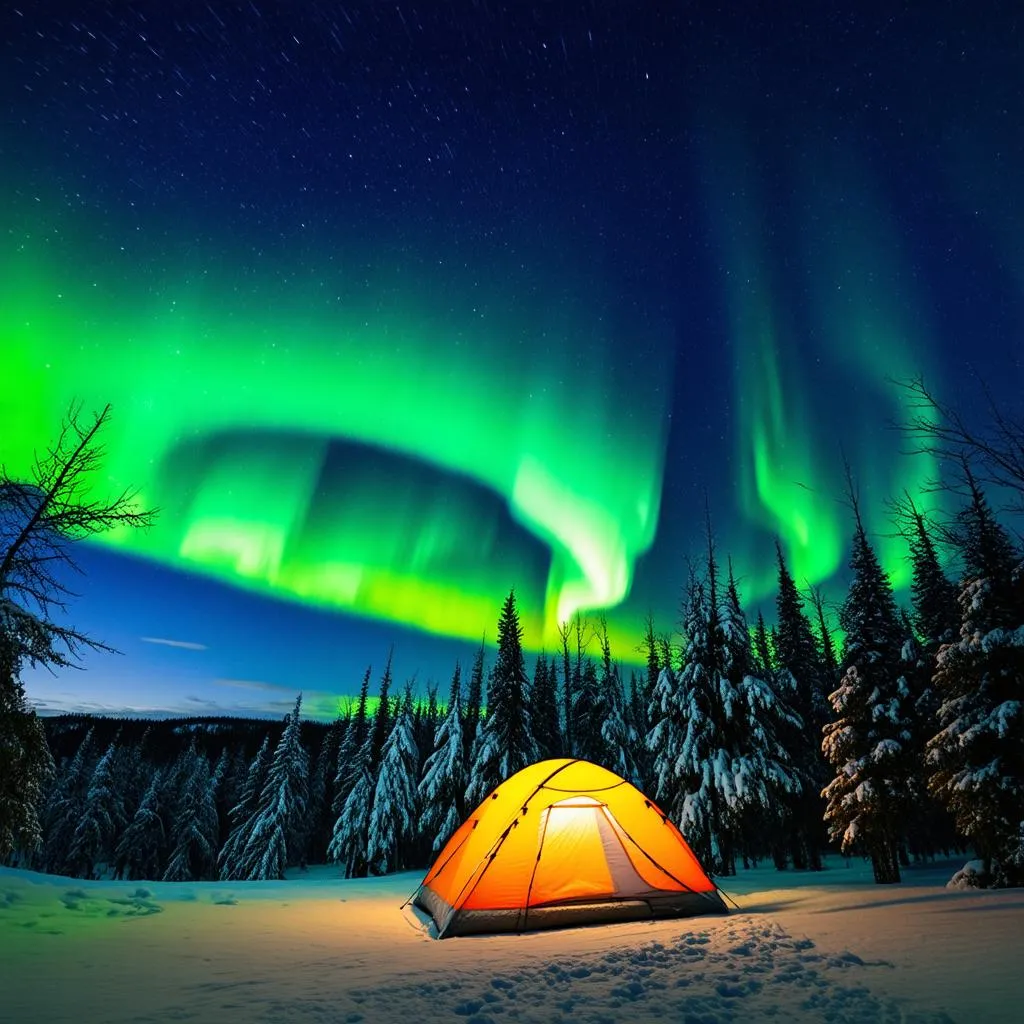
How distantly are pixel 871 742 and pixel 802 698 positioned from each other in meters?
14.3

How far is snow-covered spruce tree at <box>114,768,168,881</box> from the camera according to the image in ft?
175

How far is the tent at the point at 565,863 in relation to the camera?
Result: 30.5 feet

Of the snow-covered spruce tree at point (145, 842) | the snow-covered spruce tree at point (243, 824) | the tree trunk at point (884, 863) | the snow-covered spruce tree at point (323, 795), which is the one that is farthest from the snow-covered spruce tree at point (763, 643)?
the snow-covered spruce tree at point (145, 842)

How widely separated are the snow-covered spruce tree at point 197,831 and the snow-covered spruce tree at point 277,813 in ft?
37.7

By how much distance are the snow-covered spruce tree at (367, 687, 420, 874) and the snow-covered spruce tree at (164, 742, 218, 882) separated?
19468 mm

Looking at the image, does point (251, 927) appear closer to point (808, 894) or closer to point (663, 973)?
point (663, 973)

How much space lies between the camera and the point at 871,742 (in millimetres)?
16516

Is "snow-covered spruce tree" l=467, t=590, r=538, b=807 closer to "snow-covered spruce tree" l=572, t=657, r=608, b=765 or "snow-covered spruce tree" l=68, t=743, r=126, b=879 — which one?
"snow-covered spruce tree" l=572, t=657, r=608, b=765

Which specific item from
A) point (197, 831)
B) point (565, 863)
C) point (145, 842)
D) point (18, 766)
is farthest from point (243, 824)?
point (565, 863)

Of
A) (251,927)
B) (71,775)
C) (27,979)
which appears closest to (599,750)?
(251,927)

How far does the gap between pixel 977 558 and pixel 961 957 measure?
473 inches

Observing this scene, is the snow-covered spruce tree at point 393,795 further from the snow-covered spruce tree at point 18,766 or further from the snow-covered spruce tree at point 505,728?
the snow-covered spruce tree at point 18,766

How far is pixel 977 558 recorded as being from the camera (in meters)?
15.0

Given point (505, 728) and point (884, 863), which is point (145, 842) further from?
point (884, 863)
